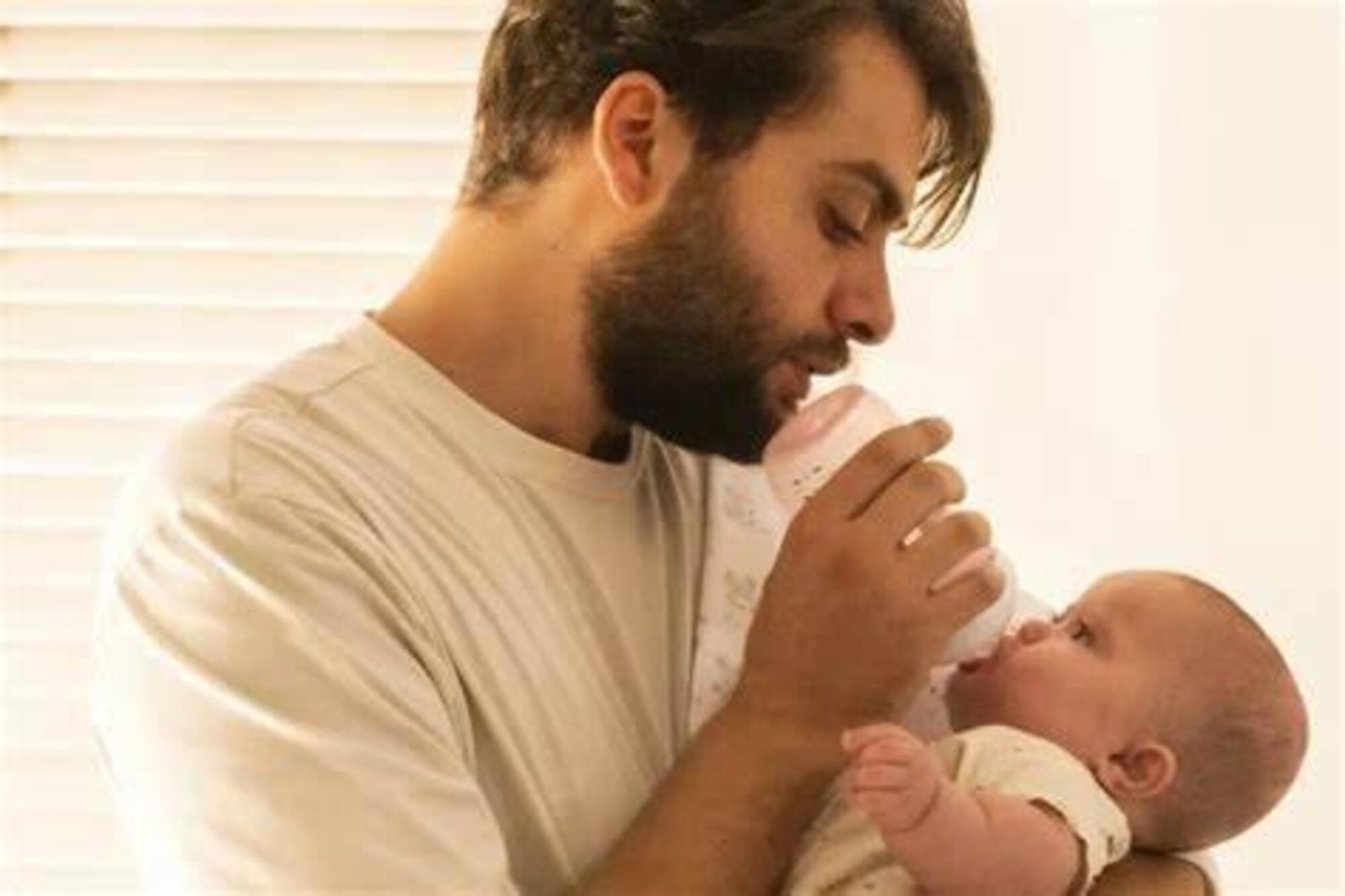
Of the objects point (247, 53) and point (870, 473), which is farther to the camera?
point (247, 53)

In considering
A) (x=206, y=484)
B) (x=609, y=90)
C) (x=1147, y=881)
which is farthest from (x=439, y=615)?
(x=1147, y=881)

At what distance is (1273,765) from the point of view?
1.27 metres

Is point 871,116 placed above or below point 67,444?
above

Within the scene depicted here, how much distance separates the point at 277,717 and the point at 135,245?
1.18 m

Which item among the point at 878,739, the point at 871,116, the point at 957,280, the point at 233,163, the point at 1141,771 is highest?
the point at 871,116

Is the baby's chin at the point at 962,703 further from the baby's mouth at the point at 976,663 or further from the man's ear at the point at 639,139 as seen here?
the man's ear at the point at 639,139

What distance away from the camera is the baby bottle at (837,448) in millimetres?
1283

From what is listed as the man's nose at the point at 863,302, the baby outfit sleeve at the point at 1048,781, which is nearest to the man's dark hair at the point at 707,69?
the man's nose at the point at 863,302

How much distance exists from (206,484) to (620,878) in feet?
1.11

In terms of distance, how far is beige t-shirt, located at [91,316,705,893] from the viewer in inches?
38.8

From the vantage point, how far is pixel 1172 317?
1.94 metres

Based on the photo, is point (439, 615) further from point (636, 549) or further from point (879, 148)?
point (879, 148)

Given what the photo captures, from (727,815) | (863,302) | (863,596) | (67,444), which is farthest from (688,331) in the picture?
(67,444)

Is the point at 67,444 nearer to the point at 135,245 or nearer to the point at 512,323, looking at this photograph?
the point at 135,245
